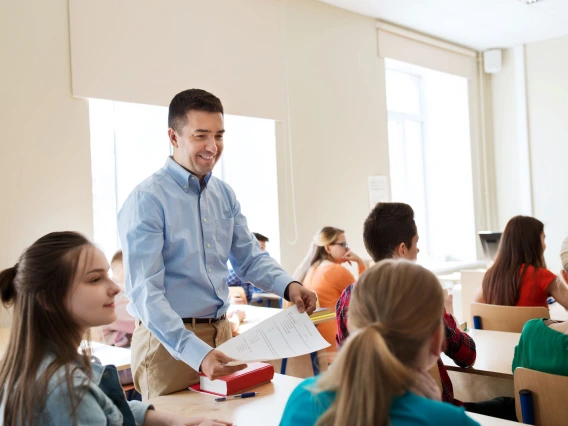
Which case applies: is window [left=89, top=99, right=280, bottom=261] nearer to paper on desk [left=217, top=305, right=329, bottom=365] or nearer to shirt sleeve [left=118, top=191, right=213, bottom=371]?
shirt sleeve [left=118, top=191, right=213, bottom=371]

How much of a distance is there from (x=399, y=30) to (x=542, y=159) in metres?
2.52

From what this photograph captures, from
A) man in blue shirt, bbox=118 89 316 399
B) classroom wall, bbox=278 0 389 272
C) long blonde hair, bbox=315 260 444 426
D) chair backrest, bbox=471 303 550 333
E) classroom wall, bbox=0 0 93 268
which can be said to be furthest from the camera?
classroom wall, bbox=278 0 389 272

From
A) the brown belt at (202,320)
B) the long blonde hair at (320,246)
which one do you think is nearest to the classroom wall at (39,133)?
the long blonde hair at (320,246)

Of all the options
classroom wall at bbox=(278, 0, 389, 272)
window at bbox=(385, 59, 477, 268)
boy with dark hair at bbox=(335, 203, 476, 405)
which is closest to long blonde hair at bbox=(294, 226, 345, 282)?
classroom wall at bbox=(278, 0, 389, 272)

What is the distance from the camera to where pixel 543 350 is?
194 centimetres

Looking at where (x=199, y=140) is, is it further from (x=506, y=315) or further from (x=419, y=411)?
(x=506, y=315)

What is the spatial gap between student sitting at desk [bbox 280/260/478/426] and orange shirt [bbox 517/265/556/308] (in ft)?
7.43

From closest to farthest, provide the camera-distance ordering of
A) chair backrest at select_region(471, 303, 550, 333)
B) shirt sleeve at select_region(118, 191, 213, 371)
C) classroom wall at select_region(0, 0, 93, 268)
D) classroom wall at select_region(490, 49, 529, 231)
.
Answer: shirt sleeve at select_region(118, 191, 213, 371)
chair backrest at select_region(471, 303, 550, 333)
classroom wall at select_region(0, 0, 93, 268)
classroom wall at select_region(490, 49, 529, 231)

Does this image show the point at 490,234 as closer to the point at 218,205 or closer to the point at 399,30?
the point at 399,30

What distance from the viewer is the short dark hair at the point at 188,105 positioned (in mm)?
1809

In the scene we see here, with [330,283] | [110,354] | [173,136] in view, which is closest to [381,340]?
[173,136]

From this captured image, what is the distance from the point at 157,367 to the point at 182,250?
1.17 ft

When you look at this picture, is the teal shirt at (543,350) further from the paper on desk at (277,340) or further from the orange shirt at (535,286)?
the orange shirt at (535,286)

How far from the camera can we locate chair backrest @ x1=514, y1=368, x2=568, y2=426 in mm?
1772
